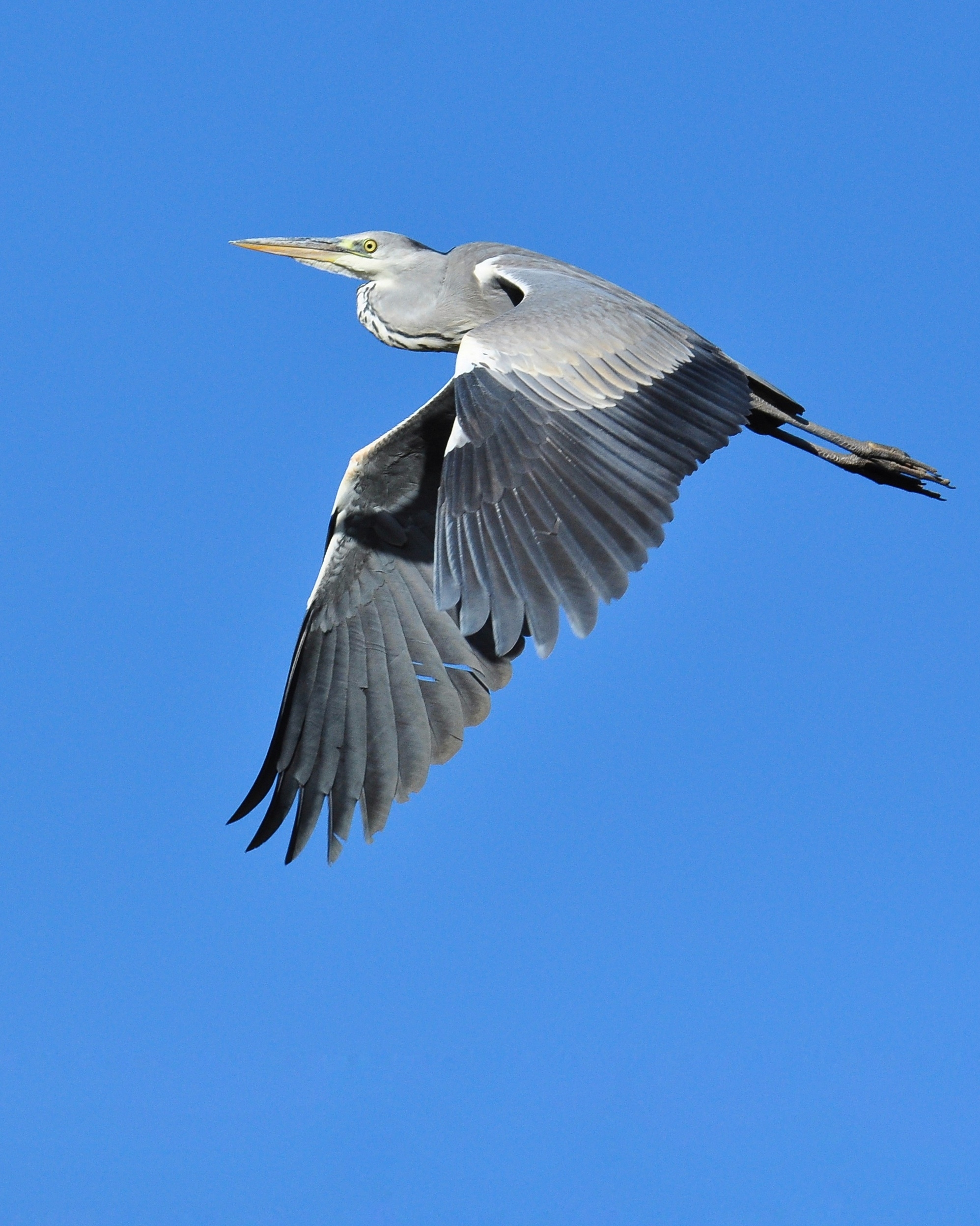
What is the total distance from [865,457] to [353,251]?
8.67 ft

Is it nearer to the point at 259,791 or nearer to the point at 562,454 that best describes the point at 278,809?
the point at 259,791

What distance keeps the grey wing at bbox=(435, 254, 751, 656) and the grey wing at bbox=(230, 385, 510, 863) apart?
4.13 ft

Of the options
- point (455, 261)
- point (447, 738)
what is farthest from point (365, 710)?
point (455, 261)

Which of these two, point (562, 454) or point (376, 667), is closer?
point (562, 454)

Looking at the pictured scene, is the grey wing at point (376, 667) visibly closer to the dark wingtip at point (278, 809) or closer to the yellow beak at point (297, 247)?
the dark wingtip at point (278, 809)

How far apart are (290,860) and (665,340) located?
2.83 metres

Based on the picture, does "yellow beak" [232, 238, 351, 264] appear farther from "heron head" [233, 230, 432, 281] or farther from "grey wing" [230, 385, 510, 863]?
"grey wing" [230, 385, 510, 863]

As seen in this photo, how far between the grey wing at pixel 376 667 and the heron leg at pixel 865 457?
1.52 metres

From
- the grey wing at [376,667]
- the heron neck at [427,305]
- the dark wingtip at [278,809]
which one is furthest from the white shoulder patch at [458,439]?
the dark wingtip at [278,809]

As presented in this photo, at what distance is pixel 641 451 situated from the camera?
5.55 m

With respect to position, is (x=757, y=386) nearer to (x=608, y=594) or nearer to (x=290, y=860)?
(x=608, y=594)

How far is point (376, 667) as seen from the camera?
7.73 meters

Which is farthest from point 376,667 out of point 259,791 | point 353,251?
point 353,251

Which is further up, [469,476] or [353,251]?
[353,251]
